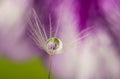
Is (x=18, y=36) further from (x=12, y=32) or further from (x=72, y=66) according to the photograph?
(x=72, y=66)

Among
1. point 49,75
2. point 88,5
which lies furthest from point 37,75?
point 88,5

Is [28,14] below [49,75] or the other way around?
the other way around

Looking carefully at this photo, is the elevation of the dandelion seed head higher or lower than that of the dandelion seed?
lower

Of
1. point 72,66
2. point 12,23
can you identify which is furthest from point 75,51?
point 12,23

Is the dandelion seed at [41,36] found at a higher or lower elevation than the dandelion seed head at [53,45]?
higher

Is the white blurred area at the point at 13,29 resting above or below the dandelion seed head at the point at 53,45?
above

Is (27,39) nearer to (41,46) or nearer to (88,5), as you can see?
(41,46)

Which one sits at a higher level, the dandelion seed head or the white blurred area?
the white blurred area
